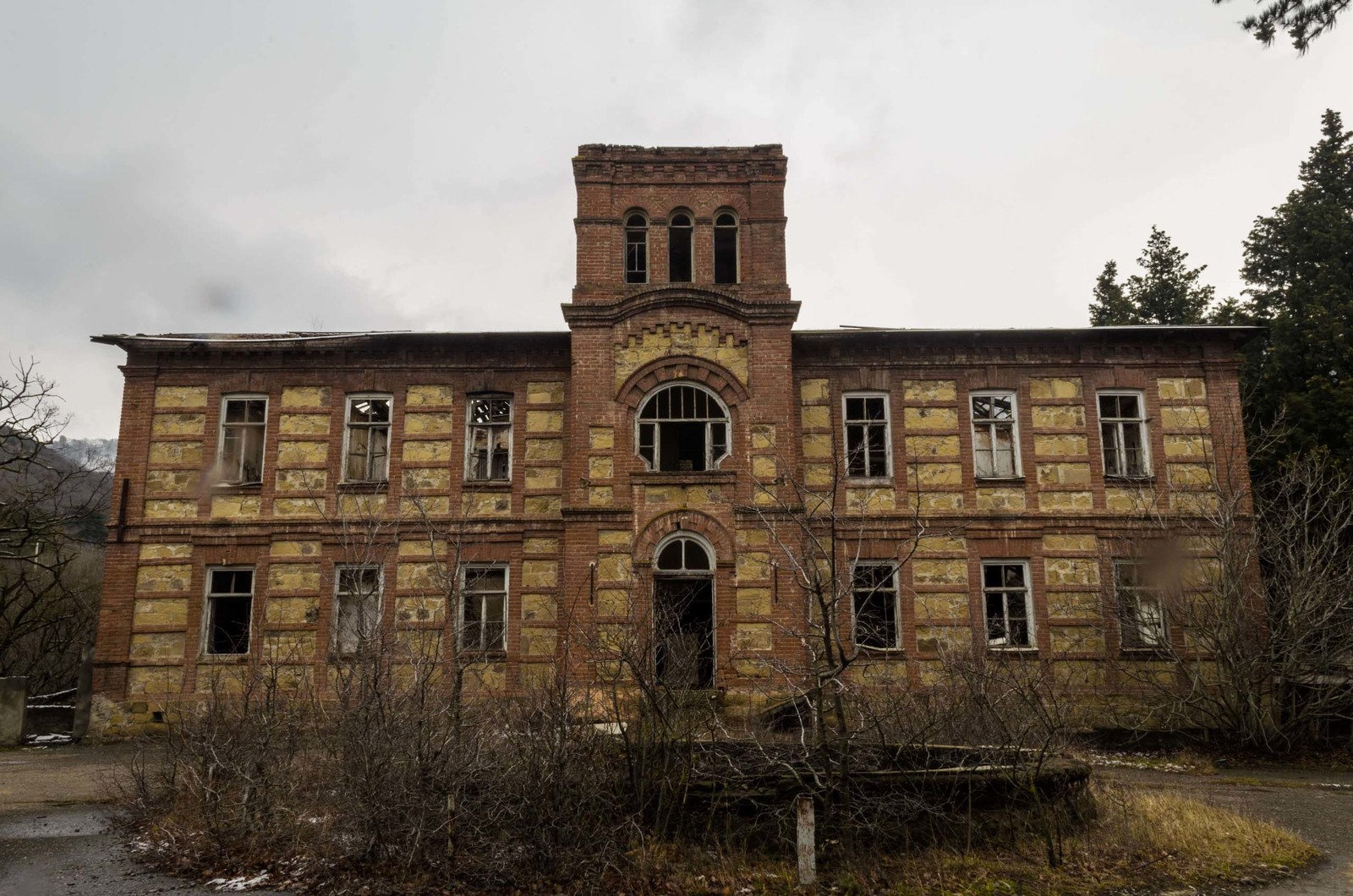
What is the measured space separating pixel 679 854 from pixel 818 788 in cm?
143

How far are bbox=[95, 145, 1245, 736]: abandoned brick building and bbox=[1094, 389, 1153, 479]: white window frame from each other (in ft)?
0.18

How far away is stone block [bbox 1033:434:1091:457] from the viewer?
1892cm

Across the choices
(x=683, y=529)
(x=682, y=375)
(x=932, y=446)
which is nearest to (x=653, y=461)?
(x=683, y=529)

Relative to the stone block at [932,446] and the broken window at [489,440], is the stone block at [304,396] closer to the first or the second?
the broken window at [489,440]

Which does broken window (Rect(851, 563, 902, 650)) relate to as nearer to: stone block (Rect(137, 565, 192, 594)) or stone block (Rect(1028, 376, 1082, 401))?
stone block (Rect(1028, 376, 1082, 401))

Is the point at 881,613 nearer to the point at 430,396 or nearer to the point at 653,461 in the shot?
the point at 653,461

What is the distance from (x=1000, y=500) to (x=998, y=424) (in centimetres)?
158

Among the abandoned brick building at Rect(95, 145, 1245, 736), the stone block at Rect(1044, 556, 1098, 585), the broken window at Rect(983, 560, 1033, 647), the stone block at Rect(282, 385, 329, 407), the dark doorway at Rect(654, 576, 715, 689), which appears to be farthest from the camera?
the stone block at Rect(282, 385, 329, 407)

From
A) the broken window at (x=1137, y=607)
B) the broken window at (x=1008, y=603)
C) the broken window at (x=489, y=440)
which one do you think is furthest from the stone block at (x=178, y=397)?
the broken window at (x=1137, y=607)

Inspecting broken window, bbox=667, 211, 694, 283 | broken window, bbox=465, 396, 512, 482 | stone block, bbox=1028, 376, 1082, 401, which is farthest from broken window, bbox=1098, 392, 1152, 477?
broken window, bbox=465, 396, 512, 482

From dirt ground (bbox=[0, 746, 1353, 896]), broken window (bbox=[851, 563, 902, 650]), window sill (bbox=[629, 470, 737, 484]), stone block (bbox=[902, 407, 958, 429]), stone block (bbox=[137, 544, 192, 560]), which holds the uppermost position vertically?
stone block (bbox=[902, 407, 958, 429])

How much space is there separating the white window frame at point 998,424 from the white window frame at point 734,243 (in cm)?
536

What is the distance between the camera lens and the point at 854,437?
62.6 ft

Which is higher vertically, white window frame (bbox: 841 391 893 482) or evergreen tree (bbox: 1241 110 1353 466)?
evergreen tree (bbox: 1241 110 1353 466)
